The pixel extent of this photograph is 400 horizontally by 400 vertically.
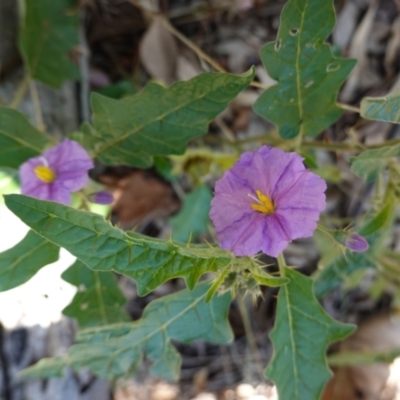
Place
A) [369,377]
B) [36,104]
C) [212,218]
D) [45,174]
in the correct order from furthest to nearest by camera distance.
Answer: [369,377]
[36,104]
[45,174]
[212,218]

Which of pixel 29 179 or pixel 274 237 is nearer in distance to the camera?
pixel 274 237

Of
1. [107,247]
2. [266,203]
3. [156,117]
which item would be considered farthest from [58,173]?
[266,203]

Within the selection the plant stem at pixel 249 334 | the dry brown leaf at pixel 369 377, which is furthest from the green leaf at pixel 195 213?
the dry brown leaf at pixel 369 377

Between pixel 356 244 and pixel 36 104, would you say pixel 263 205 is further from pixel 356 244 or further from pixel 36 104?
pixel 36 104

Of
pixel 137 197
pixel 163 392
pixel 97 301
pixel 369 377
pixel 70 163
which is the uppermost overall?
pixel 70 163

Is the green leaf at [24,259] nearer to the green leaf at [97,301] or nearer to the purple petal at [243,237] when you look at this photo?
the green leaf at [97,301]

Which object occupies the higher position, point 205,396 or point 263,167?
point 263,167

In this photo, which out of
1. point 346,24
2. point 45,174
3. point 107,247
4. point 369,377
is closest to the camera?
point 107,247
